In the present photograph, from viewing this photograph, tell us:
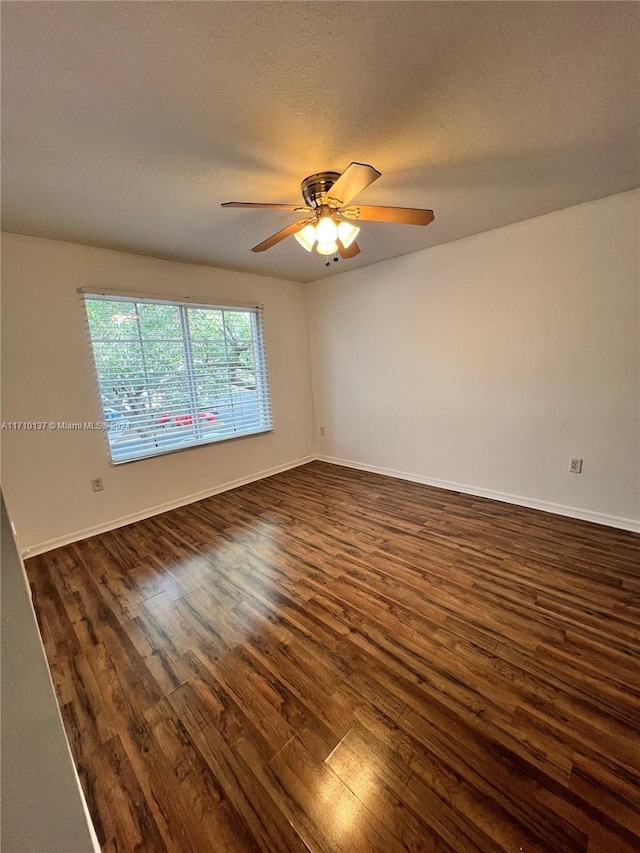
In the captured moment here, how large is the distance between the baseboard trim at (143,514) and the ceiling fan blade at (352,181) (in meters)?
2.98

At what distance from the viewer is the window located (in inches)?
116

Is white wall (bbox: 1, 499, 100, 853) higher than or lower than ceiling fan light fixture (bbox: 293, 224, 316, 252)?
lower

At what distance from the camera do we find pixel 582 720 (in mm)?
1281

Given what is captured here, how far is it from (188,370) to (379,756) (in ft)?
10.5

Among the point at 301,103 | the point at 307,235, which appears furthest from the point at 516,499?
the point at 301,103

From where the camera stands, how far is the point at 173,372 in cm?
332

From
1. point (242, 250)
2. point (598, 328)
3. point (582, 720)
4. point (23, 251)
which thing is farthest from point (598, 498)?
point (23, 251)

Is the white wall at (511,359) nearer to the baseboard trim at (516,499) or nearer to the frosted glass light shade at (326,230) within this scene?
the baseboard trim at (516,499)

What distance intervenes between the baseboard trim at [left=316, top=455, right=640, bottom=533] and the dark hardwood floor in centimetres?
12

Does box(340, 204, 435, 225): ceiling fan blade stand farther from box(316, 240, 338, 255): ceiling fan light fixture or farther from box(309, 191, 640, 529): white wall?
box(309, 191, 640, 529): white wall

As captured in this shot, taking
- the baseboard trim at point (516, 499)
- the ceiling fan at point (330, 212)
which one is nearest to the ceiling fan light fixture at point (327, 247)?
the ceiling fan at point (330, 212)

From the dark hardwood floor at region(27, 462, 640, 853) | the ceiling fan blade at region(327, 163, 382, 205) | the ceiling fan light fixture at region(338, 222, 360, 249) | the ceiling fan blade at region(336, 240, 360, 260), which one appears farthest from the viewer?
the ceiling fan blade at region(336, 240, 360, 260)

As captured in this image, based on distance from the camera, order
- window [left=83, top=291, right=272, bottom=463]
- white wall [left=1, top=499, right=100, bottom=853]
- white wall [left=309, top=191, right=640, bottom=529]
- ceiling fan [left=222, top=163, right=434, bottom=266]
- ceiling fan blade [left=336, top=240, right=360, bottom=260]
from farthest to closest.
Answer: window [left=83, top=291, right=272, bottom=463], white wall [left=309, top=191, right=640, bottom=529], ceiling fan blade [left=336, top=240, right=360, bottom=260], ceiling fan [left=222, top=163, right=434, bottom=266], white wall [left=1, top=499, right=100, bottom=853]

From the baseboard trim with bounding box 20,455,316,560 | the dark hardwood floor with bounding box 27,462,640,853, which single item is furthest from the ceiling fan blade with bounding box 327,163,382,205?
the baseboard trim with bounding box 20,455,316,560
